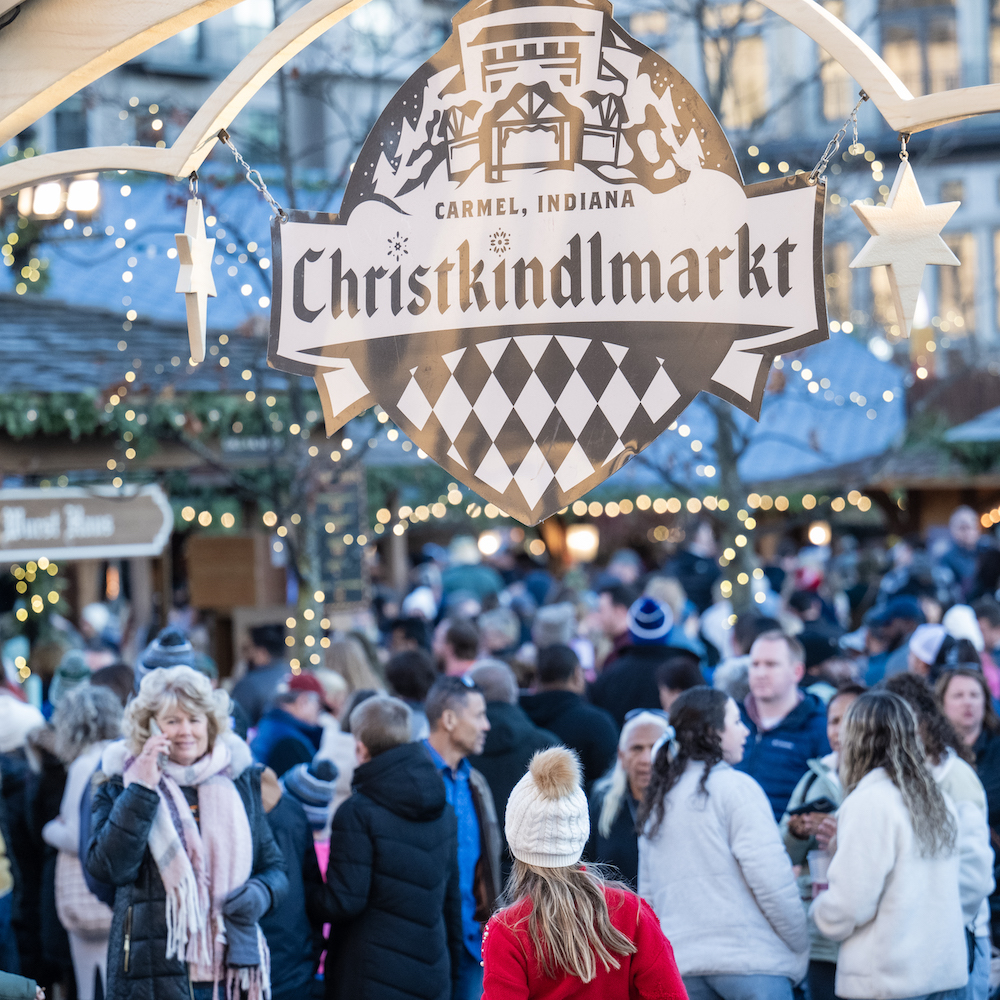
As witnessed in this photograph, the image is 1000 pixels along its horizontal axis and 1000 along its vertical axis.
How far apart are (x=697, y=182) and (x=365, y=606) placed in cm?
541

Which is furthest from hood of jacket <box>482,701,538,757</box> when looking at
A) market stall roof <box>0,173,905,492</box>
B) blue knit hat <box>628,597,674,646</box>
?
market stall roof <box>0,173,905,492</box>

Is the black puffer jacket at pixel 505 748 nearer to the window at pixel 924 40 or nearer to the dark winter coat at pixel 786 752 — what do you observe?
the dark winter coat at pixel 786 752

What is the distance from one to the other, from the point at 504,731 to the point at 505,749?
0.07m

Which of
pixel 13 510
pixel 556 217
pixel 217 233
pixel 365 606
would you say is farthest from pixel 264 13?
pixel 556 217

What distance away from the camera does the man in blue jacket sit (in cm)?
455

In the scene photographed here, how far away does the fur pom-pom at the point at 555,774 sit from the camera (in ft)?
8.04

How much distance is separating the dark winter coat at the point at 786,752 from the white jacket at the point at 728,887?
976 mm

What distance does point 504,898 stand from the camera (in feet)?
Answer: 8.47

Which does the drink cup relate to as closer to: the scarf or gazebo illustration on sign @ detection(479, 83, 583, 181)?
the scarf

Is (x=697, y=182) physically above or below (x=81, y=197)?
below

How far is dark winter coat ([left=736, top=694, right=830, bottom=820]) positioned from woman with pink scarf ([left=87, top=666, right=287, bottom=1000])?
186 cm

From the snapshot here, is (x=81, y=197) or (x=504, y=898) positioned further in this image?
(x=81, y=197)

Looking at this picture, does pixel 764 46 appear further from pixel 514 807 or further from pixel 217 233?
pixel 514 807

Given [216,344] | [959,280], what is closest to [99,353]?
[216,344]
